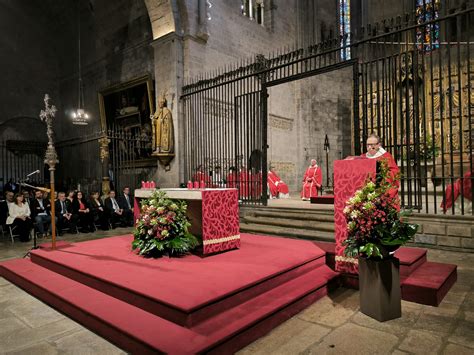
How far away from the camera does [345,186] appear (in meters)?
3.70

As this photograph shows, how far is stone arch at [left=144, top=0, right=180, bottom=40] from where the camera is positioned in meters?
9.84

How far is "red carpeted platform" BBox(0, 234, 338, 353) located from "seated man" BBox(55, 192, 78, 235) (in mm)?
3173

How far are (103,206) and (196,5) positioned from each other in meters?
6.48

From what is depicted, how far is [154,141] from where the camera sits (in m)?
10.0

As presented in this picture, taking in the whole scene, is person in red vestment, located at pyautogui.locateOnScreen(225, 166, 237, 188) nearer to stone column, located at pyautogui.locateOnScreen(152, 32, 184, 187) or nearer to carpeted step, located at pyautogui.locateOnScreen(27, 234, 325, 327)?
stone column, located at pyautogui.locateOnScreen(152, 32, 184, 187)

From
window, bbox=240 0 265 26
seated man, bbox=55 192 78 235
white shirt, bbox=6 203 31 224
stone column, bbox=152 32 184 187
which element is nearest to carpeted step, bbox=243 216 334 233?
stone column, bbox=152 32 184 187

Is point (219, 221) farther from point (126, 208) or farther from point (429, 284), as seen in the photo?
point (126, 208)

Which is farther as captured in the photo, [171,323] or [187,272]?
[187,272]

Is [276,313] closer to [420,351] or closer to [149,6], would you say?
[420,351]

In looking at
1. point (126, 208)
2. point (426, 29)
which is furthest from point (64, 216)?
point (426, 29)

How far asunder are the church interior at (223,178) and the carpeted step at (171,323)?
0.06 ft

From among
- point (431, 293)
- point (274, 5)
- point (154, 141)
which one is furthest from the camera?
point (274, 5)

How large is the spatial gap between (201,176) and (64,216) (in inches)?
140

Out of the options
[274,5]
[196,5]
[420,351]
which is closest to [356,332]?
[420,351]
